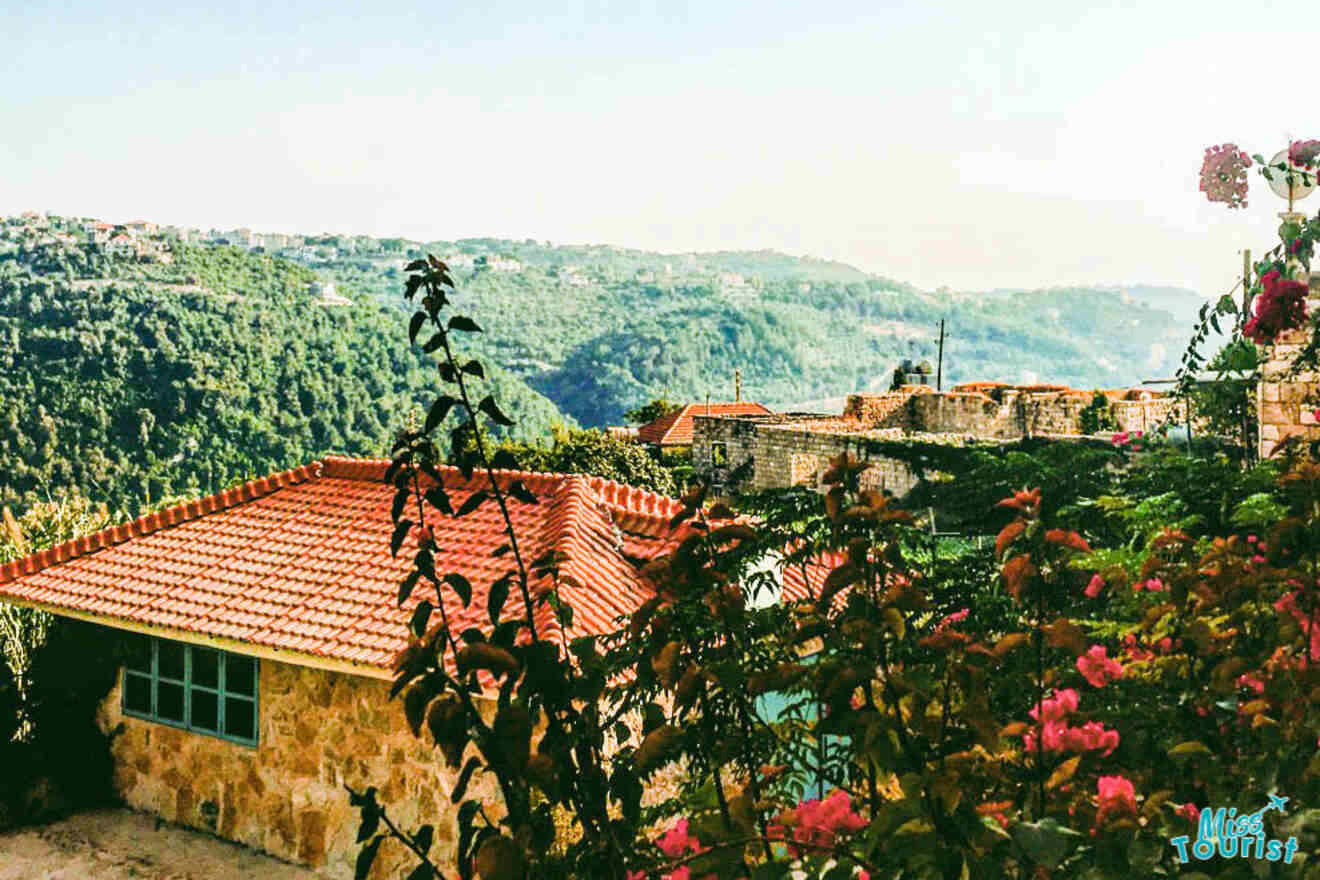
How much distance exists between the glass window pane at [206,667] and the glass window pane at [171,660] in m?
0.23

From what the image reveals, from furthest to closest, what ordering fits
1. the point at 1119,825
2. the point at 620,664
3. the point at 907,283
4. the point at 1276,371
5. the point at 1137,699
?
the point at 907,283
the point at 1276,371
the point at 1137,699
the point at 620,664
the point at 1119,825

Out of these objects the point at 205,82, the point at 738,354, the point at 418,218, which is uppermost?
the point at 205,82

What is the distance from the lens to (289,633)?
9.57m

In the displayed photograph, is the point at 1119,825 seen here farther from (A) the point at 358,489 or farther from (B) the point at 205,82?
(B) the point at 205,82

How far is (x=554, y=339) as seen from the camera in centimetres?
10350

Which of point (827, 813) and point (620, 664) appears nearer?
point (827, 813)

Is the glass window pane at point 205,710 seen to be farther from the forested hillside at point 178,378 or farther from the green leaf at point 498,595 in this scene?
the forested hillside at point 178,378

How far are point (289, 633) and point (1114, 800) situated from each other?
839cm

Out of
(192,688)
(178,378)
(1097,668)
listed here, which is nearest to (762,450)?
(192,688)

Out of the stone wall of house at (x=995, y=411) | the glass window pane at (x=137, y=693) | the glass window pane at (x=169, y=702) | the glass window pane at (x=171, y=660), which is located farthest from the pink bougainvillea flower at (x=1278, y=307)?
the stone wall of house at (x=995, y=411)

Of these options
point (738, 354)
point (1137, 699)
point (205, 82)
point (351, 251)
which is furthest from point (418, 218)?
point (351, 251)

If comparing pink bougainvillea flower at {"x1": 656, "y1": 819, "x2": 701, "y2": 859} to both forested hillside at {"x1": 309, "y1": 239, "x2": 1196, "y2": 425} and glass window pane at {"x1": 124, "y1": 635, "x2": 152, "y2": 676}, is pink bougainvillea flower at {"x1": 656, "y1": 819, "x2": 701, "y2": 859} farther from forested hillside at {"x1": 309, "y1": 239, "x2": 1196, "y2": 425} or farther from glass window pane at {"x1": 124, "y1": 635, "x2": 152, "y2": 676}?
forested hillside at {"x1": 309, "y1": 239, "x2": 1196, "y2": 425}

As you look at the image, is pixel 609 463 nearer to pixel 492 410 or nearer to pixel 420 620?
pixel 492 410

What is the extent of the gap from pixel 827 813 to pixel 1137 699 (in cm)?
125
